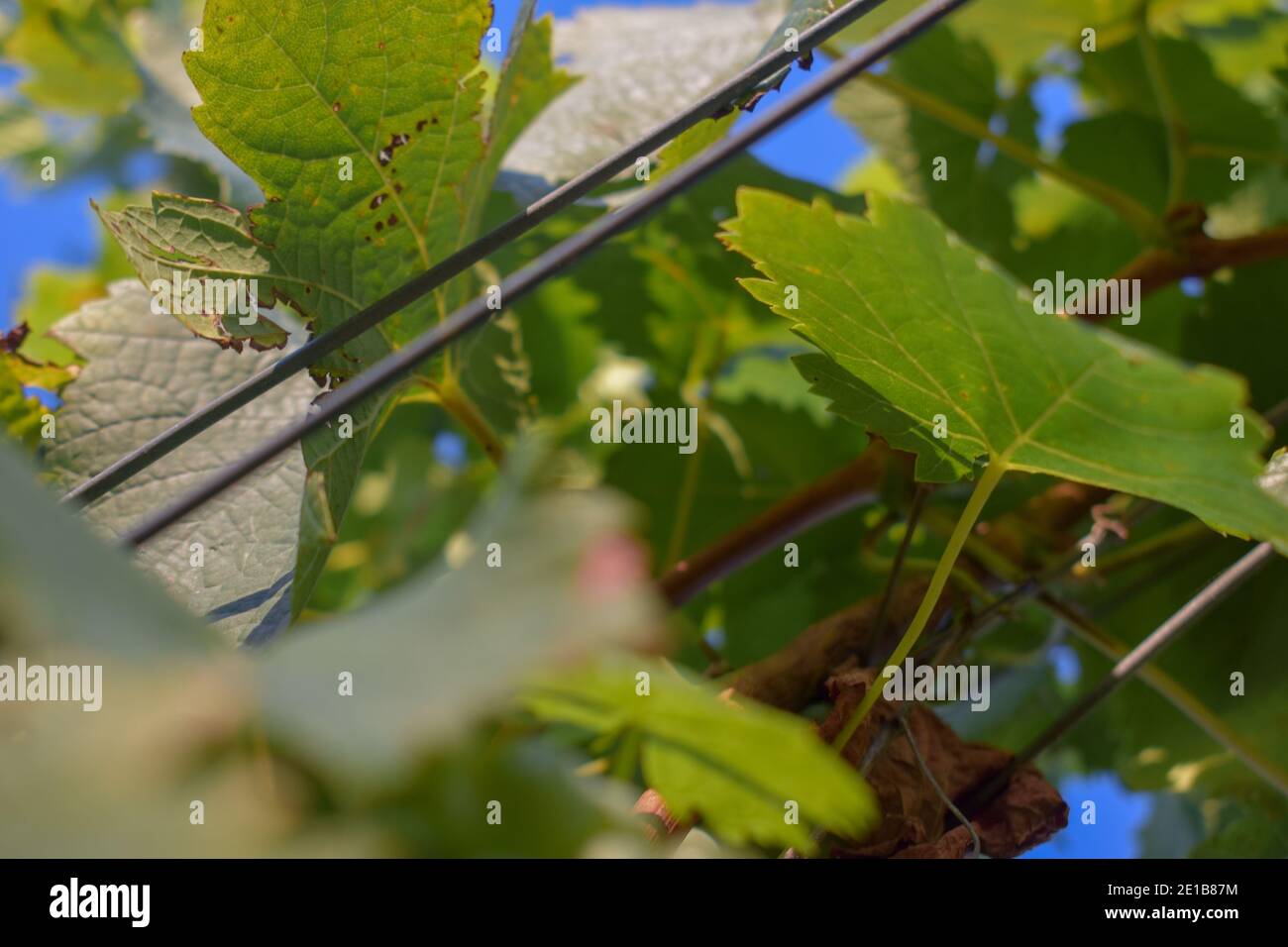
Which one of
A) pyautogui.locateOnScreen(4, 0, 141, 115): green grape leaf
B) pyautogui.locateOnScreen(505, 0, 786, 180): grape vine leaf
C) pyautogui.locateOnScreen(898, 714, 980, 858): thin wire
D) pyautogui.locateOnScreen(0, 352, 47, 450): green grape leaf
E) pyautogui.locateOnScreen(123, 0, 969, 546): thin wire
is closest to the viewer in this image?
pyautogui.locateOnScreen(123, 0, 969, 546): thin wire

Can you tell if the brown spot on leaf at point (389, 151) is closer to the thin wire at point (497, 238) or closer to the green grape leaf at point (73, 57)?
the thin wire at point (497, 238)

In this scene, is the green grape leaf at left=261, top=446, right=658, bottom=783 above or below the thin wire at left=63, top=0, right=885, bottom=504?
below

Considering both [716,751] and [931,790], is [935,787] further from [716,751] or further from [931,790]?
[716,751]

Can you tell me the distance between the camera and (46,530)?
0.17 meters

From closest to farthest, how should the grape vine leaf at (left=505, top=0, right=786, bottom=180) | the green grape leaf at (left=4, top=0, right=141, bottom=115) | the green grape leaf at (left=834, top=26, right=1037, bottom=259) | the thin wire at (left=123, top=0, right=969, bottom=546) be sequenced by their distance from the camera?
the thin wire at (left=123, top=0, right=969, bottom=546), the grape vine leaf at (left=505, top=0, right=786, bottom=180), the green grape leaf at (left=834, top=26, right=1037, bottom=259), the green grape leaf at (left=4, top=0, right=141, bottom=115)

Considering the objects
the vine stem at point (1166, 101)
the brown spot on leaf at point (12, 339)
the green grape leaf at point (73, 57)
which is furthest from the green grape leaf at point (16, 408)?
the vine stem at point (1166, 101)

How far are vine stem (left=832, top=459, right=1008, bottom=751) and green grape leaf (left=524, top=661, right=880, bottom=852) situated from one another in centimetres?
13

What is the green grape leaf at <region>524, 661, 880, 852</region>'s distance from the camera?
18cm

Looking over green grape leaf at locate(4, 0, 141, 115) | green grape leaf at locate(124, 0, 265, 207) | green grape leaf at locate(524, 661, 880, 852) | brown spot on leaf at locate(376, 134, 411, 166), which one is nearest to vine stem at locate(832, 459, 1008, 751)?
green grape leaf at locate(524, 661, 880, 852)

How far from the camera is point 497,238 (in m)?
0.32

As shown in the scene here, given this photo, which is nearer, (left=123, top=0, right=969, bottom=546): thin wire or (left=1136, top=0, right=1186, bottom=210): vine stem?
(left=123, top=0, right=969, bottom=546): thin wire

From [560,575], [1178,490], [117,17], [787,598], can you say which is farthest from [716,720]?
[117,17]

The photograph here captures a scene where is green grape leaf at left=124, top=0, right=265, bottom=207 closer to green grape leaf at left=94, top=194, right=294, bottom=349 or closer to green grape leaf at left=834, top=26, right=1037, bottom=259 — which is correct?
green grape leaf at left=94, top=194, right=294, bottom=349

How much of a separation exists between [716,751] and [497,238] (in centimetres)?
17
